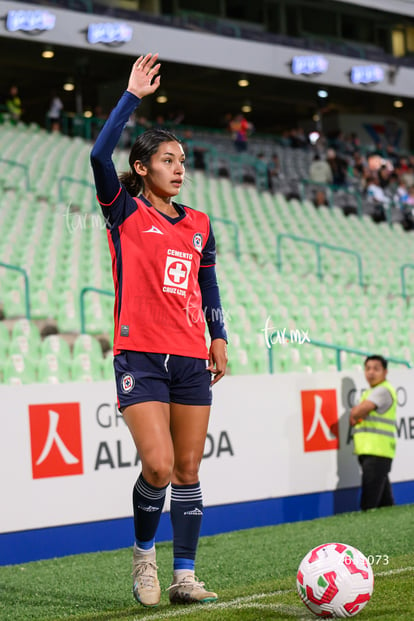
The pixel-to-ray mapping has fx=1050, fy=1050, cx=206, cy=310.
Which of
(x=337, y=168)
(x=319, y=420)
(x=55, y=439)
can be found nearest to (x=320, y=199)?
(x=337, y=168)

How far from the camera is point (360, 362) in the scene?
37.1 ft

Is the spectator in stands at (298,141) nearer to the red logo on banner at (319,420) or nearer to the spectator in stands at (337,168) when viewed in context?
the spectator in stands at (337,168)

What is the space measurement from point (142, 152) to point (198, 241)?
46cm

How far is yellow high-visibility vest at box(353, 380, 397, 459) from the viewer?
9.12 m

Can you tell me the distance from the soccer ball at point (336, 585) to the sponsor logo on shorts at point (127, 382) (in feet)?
3.27

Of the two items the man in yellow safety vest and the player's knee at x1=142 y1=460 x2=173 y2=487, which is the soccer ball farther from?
the man in yellow safety vest

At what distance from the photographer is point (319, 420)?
9.23m

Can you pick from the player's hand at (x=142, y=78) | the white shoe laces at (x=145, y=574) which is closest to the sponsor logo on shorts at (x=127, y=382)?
the white shoe laces at (x=145, y=574)

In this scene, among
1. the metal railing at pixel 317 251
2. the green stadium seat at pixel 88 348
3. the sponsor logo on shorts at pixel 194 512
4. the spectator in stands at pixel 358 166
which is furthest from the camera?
the spectator in stands at pixel 358 166

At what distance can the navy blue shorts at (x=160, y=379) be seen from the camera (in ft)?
14.1

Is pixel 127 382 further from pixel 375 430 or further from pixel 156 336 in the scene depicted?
pixel 375 430

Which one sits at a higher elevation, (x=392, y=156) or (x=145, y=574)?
(x=392, y=156)

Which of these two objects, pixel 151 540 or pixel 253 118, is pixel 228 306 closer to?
pixel 151 540

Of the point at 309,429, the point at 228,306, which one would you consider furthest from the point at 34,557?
the point at 228,306
